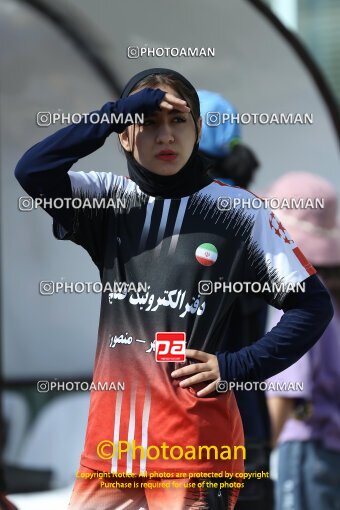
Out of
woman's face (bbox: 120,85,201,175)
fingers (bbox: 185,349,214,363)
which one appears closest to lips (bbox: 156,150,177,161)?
woman's face (bbox: 120,85,201,175)

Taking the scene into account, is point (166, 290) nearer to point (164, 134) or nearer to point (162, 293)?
point (162, 293)

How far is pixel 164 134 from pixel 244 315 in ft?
2.18

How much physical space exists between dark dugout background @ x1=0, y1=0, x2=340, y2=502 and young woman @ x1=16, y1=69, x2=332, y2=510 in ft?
0.71

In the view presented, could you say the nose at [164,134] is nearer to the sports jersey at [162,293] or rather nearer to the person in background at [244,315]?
the sports jersey at [162,293]

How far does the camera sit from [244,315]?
267 cm

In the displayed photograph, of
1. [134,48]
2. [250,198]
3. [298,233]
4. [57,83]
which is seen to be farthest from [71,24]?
[250,198]

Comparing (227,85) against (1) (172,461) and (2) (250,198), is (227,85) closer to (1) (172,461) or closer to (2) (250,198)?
(2) (250,198)

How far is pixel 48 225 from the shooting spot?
419cm

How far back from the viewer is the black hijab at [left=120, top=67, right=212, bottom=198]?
86.4 inches

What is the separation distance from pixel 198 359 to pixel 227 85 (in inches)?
43.0

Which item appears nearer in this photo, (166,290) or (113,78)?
(166,290)

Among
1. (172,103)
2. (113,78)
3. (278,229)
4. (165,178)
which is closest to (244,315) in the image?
(278,229)

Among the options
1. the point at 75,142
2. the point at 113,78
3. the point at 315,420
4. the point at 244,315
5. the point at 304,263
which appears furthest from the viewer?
the point at 113,78

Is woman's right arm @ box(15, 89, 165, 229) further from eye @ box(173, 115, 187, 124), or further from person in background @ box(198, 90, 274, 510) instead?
person in background @ box(198, 90, 274, 510)
